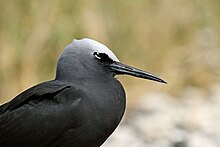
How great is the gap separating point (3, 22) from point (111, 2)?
115 centimetres

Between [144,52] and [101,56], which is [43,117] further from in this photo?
[144,52]

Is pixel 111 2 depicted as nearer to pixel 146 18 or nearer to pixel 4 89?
pixel 146 18

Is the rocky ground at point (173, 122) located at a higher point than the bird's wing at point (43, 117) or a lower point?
higher

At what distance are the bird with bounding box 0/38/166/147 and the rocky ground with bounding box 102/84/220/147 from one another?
83.6 inches

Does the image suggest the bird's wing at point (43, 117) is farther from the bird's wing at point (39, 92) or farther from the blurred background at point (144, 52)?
the blurred background at point (144, 52)

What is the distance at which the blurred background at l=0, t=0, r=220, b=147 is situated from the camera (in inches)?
271

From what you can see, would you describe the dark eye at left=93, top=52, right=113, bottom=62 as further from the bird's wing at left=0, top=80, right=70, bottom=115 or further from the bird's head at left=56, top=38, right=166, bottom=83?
the bird's wing at left=0, top=80, right=70, bottom=115

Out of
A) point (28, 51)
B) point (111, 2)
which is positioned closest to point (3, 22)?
point (28, 51)

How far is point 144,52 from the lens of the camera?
7.58 m

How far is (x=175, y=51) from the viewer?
790cm

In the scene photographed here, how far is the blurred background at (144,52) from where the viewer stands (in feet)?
22.5

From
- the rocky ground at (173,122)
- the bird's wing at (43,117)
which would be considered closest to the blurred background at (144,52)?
the rocky ground at (173,122)

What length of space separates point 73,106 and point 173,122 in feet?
9.48

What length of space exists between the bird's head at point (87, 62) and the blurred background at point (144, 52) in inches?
82.7
